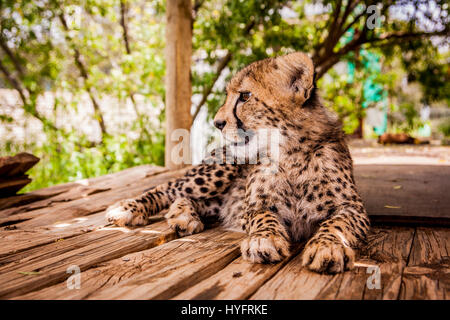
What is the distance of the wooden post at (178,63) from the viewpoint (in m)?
4.07

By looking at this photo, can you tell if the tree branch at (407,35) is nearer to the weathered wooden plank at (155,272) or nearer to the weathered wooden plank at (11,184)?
the weathered wooden plank at (155,272)

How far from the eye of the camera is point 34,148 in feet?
20.7

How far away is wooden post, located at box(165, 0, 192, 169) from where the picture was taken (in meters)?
4.07

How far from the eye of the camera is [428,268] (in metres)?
1.68

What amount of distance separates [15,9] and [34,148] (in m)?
2.08

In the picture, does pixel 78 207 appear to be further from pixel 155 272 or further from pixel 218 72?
pixel 218 72

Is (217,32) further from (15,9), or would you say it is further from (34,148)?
(34,148)

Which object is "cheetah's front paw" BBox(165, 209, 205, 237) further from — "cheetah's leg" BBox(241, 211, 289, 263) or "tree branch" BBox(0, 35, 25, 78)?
"tree branch" BBox(0, 35, 25, 78)

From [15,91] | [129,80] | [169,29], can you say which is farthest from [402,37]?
[15,91]

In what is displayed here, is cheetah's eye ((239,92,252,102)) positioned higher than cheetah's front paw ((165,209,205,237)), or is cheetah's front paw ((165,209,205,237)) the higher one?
cheetah's eye ((239,92,252,102))

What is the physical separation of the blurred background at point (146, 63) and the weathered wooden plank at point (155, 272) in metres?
3.23

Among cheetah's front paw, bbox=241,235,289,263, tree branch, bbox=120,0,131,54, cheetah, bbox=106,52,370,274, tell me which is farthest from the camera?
tree branch, bbox=120,0,131,54

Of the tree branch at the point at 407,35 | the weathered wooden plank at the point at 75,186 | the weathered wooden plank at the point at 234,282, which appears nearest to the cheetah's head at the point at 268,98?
the weathered wooden plank at the point at 234,282

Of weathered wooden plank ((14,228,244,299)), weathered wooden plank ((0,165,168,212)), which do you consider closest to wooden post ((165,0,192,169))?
weathered wooden plank ((0,165,168,212))
